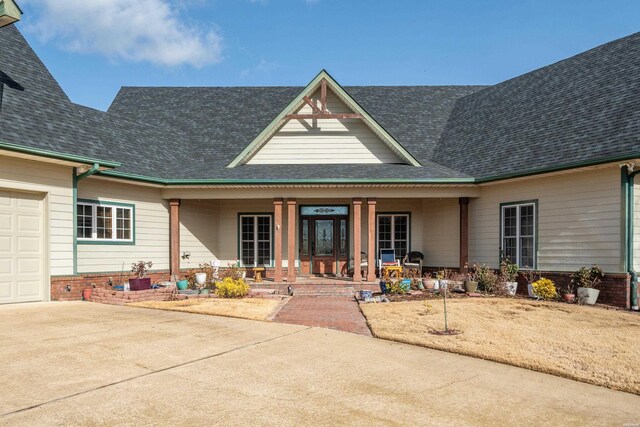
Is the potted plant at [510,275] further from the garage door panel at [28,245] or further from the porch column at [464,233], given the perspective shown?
the garage door panel at [28,245]

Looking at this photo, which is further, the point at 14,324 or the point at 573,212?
the point at 573,212

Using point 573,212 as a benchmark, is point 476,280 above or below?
below

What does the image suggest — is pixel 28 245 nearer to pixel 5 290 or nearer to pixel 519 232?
pixel 5 290

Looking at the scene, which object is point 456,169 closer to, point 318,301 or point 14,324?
point 318,301

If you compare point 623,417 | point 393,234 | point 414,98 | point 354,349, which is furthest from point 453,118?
point 623,417

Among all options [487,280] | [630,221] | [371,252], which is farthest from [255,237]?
[630,221]

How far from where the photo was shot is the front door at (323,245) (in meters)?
18.1

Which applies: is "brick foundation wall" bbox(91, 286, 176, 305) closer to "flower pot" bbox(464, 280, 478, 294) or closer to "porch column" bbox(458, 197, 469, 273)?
"flower pot" bbox(464, 280, 478, 294)

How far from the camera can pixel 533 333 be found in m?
8.41

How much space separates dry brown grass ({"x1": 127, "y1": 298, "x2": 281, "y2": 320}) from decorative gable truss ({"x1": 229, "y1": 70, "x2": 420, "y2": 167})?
639cm

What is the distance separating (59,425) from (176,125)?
57.5 feet

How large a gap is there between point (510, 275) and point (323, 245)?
6.76 meters

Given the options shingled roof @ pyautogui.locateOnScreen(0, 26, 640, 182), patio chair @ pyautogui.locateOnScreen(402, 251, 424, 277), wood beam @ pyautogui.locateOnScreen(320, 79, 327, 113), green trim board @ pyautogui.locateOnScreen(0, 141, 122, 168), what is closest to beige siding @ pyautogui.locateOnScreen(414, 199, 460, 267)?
patio chair @ pyautogui.locateOnScreen(402, 251, 424, 277)

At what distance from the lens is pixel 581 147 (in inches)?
508
